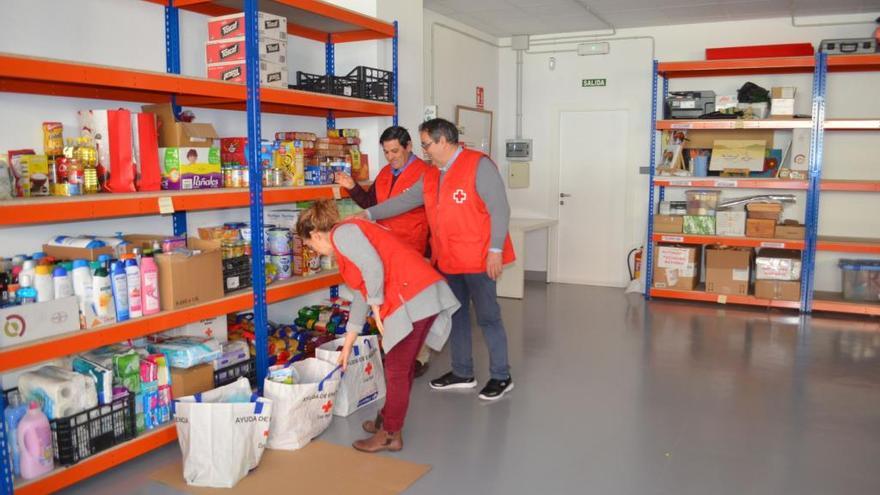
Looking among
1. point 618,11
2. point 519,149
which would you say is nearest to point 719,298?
point 519,149

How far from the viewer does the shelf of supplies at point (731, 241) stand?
22.7 feet

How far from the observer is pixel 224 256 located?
381 centimetres

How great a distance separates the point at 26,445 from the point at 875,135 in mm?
7784

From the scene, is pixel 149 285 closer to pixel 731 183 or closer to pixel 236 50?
pixel 236 50

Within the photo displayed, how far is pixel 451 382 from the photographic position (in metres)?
4.54

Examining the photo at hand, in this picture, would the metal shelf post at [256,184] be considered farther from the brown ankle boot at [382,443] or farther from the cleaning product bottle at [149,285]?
the brown ankle boot at [382,443]

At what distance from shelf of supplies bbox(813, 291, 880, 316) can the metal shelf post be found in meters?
5.54

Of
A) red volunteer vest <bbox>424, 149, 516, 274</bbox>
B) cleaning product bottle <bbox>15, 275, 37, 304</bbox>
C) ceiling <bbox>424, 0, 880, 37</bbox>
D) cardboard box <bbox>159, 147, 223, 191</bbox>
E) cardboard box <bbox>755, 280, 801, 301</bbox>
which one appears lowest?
cardboard box <bbox>755, 280, 801, 301</bbox>

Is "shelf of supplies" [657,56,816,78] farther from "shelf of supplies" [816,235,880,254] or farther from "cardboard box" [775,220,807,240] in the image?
"shelf of supplies" [816,235,880,254]

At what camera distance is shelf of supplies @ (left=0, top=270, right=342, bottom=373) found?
2.74 meters

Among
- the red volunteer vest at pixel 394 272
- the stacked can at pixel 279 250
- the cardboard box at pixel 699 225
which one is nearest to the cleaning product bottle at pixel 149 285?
the red volunteer vest at pixel 394 272

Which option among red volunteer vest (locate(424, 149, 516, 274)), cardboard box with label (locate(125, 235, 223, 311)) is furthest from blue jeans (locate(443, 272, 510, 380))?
cardboard box with label (locate(125, 235, 223, 311))

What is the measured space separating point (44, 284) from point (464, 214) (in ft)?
7.07

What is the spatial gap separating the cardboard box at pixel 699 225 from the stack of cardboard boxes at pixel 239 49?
16.1ft
